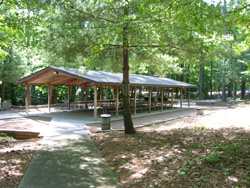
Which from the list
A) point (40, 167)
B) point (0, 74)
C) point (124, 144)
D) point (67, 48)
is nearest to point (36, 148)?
point (40, 167)

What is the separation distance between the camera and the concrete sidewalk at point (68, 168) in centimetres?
400

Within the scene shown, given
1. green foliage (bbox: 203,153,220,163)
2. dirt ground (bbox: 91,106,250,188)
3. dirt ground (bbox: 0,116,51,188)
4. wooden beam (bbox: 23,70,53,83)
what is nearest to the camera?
dirt ground (bbox: 91,106,250,188)

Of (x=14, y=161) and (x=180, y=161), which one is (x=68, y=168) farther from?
(x=180, y=161)

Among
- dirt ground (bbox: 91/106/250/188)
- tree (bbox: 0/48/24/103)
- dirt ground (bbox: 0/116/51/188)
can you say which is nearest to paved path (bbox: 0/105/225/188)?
dirt ground (bbox: 0/116/51/188)

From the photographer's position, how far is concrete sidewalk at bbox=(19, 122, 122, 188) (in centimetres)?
400

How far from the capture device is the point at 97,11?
24.6ft

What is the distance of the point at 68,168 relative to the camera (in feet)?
15.6

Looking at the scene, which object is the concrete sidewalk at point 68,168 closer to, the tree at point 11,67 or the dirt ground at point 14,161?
the dirt ground at point 14,161

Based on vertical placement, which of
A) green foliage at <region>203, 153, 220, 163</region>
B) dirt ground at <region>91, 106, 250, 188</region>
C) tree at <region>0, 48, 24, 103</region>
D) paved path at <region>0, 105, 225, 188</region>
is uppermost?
tree at <region>0, 48, 24, 103</region>

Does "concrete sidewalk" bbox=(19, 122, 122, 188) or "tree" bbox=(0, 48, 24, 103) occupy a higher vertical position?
"tree" bbox=(0, 48, 24, 103)

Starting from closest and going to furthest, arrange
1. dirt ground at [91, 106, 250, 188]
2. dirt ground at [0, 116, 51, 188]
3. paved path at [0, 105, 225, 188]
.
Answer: dirt ground at [91, 106, 250, 188]
paved path at [0, 105, 225, 188]
dirt ground at [0, 116, 51, 188]

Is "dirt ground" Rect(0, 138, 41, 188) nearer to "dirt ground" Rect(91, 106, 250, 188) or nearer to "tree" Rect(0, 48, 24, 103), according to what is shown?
"dirt ground" Rect(91, 106, 250, 188)

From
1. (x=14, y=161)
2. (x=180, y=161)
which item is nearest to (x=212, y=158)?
(x=180, y=161)

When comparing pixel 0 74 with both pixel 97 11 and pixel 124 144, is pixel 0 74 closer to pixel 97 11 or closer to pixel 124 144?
pixel 97 11
